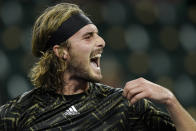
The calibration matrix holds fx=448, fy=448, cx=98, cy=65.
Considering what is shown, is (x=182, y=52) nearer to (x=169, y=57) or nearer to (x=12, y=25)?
(x=169, y=57)

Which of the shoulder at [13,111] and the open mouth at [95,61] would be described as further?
the open mouth at [95,61]

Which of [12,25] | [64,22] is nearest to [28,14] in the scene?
[12,25]

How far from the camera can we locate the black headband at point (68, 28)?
234 centimetres

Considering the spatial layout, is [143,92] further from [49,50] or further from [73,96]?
[49,50]

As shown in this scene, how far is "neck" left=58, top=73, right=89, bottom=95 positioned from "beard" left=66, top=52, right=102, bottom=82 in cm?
2

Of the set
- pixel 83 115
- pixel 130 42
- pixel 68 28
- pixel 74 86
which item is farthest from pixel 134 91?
pixel 130 42

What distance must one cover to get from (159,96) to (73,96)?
0.51 m

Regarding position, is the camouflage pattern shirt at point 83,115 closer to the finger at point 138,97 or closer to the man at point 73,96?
the man at point 73,96

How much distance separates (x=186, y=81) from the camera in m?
6.06

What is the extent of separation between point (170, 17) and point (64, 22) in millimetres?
4069

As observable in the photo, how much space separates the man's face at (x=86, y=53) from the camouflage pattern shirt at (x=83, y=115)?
4.8 inches

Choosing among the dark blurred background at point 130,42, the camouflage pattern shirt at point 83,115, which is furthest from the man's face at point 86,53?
the dark blurred background at point 130,42

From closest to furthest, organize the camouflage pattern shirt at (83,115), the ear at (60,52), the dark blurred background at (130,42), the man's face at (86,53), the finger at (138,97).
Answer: the finger at (138,97)
the camouflage pattern shirt at (83,115)
the man's face at (86,53)
the ear at (60,52)
the dark blurred background at (130,42)

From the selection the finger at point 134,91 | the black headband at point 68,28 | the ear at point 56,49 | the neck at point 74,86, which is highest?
the black headband at point 68,28
